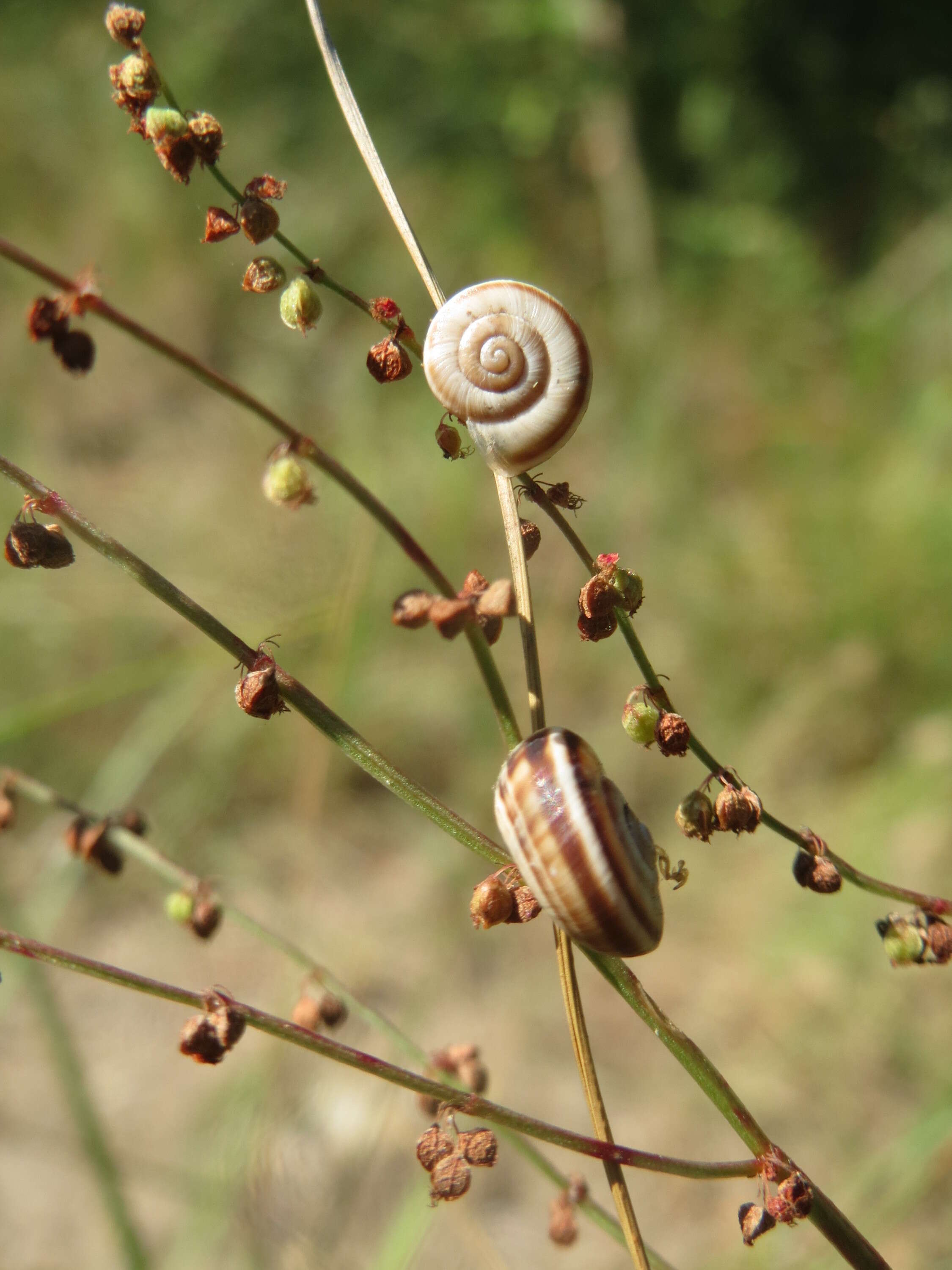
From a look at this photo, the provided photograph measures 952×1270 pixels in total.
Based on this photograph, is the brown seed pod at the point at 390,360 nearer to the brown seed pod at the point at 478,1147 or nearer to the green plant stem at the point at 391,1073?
the green plant stem at the point at 391,1073

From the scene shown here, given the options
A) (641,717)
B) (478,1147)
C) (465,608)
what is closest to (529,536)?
(465,608)

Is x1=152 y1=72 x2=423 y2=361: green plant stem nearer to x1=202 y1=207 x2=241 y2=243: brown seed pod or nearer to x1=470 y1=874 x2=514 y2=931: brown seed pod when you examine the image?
x1=202 y1=207 x2=241 y2=243: brown seed pod

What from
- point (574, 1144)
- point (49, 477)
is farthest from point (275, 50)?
point (574, 1144)

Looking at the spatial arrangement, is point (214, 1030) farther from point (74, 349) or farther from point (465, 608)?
point (74, 349)

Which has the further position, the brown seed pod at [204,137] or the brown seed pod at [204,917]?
the brown seed pod at [204,917]

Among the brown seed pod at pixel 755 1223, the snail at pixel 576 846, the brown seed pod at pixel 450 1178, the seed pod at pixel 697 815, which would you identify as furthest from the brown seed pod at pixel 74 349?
the brown seed pod at pixel 755 1223
